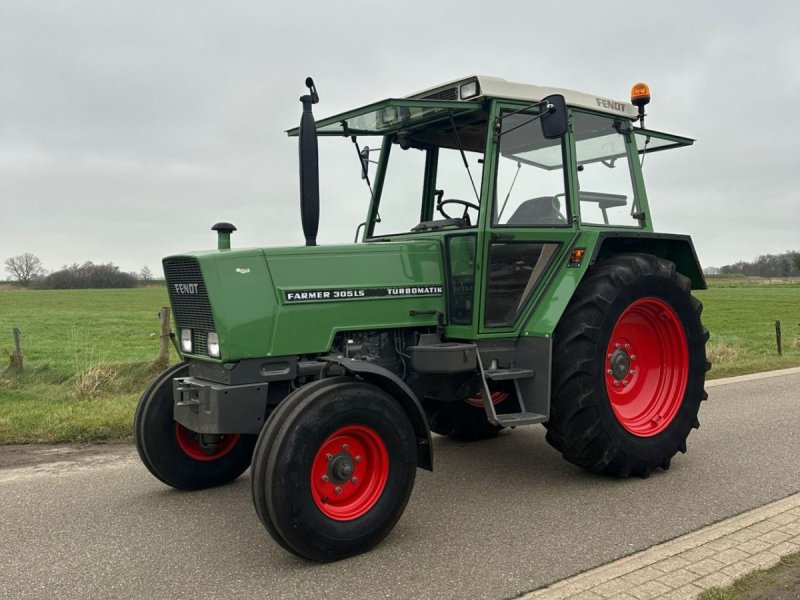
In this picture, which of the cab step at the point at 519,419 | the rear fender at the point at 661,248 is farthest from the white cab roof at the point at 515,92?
the cab step at the point at 519,419

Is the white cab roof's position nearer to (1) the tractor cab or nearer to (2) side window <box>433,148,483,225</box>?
(1) the tractor cab

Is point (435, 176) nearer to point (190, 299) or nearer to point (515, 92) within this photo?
point (515, 92)

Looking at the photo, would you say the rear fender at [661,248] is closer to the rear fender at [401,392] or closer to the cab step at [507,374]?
the cab step at [507,374]

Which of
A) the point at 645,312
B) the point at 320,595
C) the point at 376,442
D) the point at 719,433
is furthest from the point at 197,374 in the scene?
the point at 719,433

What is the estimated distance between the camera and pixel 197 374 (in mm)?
4305

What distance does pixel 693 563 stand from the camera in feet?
11.2

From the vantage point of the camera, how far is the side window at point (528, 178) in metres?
4.68

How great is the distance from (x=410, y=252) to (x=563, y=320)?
1.15 metres

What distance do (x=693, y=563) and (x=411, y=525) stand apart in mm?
1494

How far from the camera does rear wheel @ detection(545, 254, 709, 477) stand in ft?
15.0

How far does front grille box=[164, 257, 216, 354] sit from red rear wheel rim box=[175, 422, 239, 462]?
0.68 meters

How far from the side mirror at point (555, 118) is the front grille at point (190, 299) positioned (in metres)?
2.26

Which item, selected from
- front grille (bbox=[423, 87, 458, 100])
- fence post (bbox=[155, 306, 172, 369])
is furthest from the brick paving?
fence post (bbox=[155, 306, 172, 369])

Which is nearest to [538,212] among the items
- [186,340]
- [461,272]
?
[461,272]
